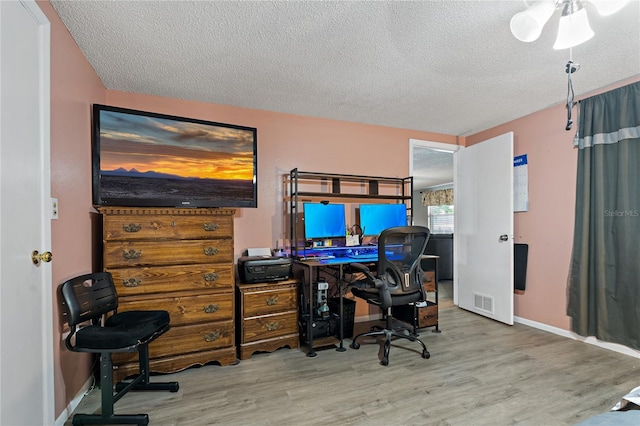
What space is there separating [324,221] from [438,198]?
6648 millimetres

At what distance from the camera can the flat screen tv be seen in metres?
2.31

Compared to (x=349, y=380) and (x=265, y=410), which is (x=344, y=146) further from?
(x=265, y=410)

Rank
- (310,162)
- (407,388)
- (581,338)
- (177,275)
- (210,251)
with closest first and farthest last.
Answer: (407,388)
(177,275)
(210,251)
(581,338)
(310,162)

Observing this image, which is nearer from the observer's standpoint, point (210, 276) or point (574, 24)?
point (574, 24)

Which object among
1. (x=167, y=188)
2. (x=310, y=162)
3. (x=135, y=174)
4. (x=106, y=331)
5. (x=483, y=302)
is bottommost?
(x=483, y=302)

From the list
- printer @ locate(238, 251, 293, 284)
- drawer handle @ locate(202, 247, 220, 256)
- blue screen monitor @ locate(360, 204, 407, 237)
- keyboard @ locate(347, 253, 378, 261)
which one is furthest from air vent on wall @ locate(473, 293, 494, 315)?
drawer handle @ locate(202, 247, 220, 256)

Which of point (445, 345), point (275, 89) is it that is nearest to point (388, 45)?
point (275, 89)

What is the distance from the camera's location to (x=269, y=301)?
2666 millimetres

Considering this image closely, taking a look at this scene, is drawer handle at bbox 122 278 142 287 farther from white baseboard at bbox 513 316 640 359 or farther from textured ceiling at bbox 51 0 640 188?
white baseboard at bbox 513 316 640 359

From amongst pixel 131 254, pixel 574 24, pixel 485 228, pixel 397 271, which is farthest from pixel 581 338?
pixel 131 254

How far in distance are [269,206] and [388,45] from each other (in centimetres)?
186

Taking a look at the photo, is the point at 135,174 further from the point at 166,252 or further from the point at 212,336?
the point at 212,336

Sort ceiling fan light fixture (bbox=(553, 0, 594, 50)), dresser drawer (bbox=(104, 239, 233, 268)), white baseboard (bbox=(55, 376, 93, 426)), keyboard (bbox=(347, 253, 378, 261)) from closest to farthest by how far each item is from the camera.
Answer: ceiling fan light fixture (bbox=(553, 0, 594, 50))
white baseboard (bbox=(55, 376, 93, 426))
dresser drawer (bbox=(104, 239, 233, 268))
keyboard (bbox=(347, 253, 378, 261))

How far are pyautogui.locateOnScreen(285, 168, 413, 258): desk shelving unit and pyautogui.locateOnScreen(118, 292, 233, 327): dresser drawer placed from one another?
2.93 ft
